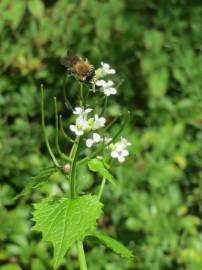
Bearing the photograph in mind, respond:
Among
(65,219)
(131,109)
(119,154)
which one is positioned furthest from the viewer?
(131,109)

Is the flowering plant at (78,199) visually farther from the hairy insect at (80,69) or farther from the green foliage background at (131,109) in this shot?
the green foliage background at (131,109)

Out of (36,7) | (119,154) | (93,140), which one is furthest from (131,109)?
(93,140)

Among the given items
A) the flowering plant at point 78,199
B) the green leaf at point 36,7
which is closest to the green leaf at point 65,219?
the flowering plant at point 78,199

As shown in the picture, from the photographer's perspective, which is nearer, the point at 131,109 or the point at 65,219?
the point at 65,219

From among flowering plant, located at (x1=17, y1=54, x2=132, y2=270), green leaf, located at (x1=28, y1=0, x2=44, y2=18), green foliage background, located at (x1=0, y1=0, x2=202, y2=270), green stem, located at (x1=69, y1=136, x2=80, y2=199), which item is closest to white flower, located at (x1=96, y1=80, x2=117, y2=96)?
flowering plant, located at (x1=17, y1=54, x2=132, y2=270)

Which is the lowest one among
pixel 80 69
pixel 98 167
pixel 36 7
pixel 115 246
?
pixel 36 7

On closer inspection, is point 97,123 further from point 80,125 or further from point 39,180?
point 39,180

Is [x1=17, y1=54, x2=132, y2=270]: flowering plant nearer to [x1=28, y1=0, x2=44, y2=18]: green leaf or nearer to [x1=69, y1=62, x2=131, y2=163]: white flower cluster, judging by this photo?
[x1=69, y1=62, x2=131, y2=163]: white flower cluster
